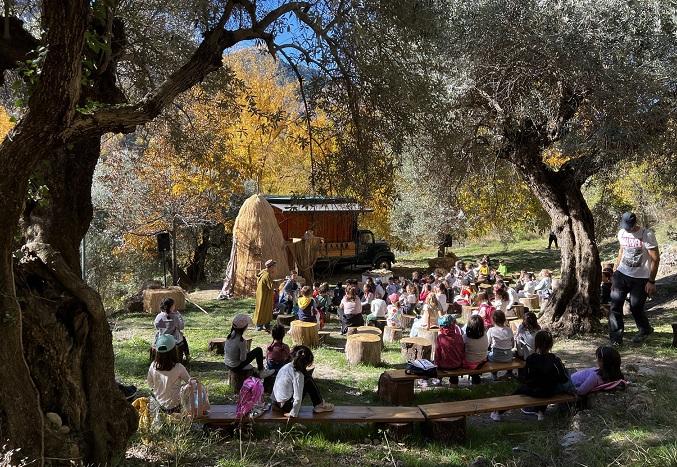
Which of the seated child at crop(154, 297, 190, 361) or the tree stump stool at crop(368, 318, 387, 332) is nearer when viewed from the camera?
the seated child at crop(154, 297, 190, 361)

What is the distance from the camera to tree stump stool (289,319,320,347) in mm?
10383

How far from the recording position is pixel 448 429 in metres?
5.46

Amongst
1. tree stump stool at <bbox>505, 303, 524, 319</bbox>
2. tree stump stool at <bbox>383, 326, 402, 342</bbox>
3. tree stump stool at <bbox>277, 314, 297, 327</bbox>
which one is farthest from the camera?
tree stump stool at <bbox>277, 314, 297, 327</bbox>

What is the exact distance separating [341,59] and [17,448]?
4.42m

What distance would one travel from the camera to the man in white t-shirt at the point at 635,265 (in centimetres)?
792

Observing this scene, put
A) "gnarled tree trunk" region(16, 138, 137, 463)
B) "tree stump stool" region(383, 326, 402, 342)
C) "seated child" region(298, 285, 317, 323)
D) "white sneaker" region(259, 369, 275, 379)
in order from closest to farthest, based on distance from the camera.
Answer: "gnarled tree trunk" region(16, 138, 137, 463) < "white sneaker" region(259, 369, 275, 379) < "seated child" region(298, 285, 317, 323) < "tree stump stool" region(383, 326, 402, 342)

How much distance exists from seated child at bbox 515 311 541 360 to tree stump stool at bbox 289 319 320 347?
4.00 m

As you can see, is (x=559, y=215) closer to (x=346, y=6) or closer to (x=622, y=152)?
(x=622, y=152)

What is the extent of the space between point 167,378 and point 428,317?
619cm

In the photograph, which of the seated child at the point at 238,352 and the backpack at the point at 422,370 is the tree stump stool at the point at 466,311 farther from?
the seated child at the point at 238,352

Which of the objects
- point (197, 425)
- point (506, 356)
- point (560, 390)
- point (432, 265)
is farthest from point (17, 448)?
point (432, 265)

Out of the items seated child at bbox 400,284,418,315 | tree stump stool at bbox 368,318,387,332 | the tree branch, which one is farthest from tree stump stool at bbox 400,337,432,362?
the tree branch

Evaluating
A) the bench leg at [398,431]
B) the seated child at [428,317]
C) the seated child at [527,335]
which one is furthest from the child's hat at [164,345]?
the seated child at [428,317]

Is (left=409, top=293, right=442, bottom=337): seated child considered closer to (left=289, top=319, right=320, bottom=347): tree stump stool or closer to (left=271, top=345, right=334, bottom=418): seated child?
(left=289, top=319, right=320, bottom=347): tree stump stool
